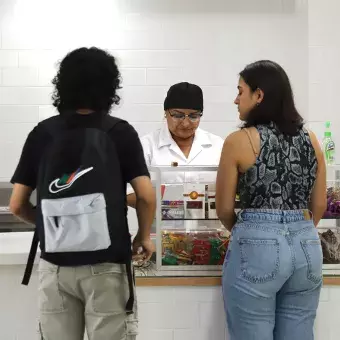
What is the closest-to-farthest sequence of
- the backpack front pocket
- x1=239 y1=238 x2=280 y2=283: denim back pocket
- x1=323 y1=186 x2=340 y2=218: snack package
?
the backpack front pocket → x1=239 y1=238 x2=280 y2=283: denim back pocket → x1=323 y1=186 x2=340 y2=218: snack package

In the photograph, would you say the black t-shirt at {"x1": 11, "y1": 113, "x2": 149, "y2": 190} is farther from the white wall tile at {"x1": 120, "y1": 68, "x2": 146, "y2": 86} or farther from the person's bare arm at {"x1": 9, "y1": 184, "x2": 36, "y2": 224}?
the white wall tile at {"x1": 120, "y1": 68, "x2": 146, "y2": 86}

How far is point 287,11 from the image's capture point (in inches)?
153

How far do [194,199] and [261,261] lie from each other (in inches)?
18.5

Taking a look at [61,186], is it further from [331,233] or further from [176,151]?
[176,151]

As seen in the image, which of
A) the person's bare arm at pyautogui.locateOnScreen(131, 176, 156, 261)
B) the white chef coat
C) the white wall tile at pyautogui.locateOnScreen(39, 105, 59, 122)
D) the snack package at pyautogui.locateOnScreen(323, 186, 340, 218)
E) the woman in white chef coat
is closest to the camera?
the person's bare arm at pyautogui.locateOnScreen(131, 176, 156, 261)

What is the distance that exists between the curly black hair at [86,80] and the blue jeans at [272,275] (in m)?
0.63

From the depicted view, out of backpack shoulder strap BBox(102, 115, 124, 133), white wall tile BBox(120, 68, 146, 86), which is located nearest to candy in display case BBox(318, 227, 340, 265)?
backpack shoulder strap BBox(102, 115, 124, 133)

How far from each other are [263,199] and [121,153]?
0.52m

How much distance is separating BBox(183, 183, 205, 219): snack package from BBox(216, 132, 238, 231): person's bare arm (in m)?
0.21

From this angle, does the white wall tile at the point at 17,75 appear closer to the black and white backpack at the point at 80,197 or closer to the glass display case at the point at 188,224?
the glass display case at the point at 188,224

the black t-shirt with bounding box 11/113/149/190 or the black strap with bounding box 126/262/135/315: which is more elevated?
the black t-shirt with bounding box 11/113/149/190

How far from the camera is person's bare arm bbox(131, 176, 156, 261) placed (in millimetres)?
1589

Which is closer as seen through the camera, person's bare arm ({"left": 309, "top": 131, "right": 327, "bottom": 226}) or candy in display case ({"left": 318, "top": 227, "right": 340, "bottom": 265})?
person's bare arm ({"left": 309, "top": 131, "right": 327, "bottom": 226})

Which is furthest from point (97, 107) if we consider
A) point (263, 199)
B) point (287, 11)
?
point (287, 11)
